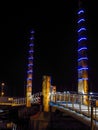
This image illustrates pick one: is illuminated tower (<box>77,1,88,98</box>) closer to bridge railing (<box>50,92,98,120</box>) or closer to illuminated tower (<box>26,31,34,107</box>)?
bridge railing (<box>50,92,98,120</box>)

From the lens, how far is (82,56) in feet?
90.4

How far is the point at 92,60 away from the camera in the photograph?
118ft


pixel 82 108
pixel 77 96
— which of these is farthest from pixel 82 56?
pixel 82 108

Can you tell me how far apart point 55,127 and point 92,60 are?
15910 mm

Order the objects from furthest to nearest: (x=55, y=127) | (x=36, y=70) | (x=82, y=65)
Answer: (x=36, y=70), (x=82, y=65), (x=55, y=127)

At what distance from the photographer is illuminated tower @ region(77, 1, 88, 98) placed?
26.2 metres

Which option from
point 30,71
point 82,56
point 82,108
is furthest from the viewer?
point 30,71

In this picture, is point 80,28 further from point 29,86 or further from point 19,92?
point 19,92

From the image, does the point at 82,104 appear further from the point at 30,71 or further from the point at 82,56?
the point at 30,71

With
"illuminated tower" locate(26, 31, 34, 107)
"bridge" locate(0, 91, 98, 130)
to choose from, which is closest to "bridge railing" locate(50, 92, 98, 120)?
"bridge" locate(0, 91, 98, 130)

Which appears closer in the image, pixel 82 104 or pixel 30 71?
pixel 82 104

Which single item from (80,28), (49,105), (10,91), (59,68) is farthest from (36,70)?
(49,105)

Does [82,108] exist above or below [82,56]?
below

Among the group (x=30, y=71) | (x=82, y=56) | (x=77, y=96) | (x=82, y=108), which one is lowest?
(x=82, y=108)
